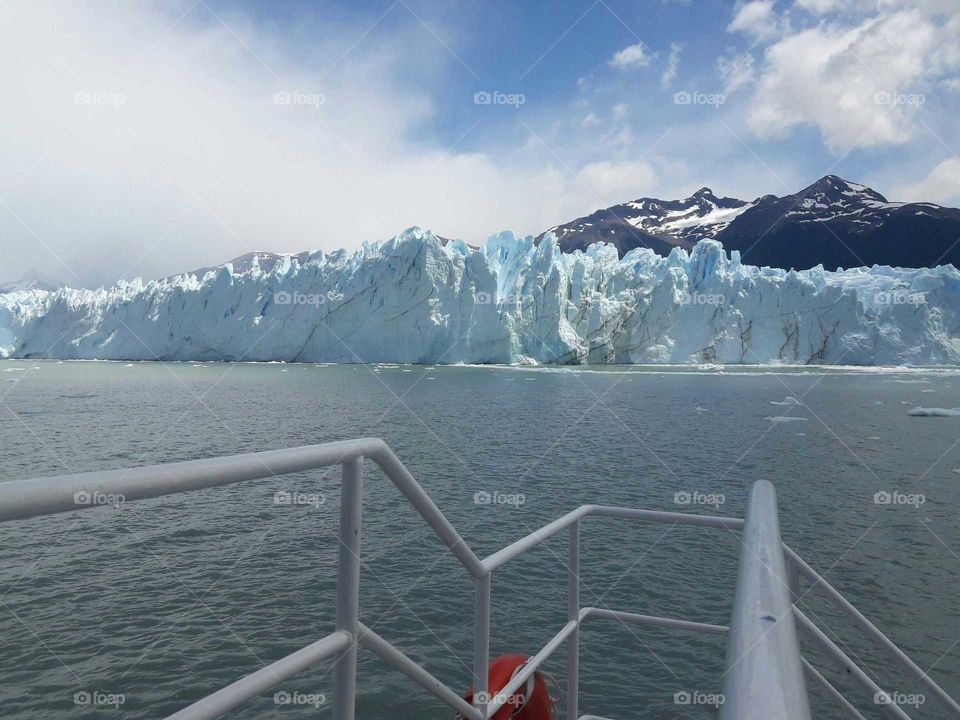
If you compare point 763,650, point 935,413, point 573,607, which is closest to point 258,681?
point 763,650

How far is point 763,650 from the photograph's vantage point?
28.5 inches

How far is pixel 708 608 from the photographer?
827 centimetres

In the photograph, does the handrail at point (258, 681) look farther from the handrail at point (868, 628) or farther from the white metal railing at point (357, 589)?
the handrail at point (868, 628)

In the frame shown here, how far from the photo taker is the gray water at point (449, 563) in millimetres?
6789

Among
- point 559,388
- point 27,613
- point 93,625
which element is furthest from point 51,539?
point 559,388

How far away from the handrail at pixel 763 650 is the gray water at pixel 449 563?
526cm

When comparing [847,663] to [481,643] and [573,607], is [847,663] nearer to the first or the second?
[481,643]

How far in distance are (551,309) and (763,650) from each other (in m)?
57.2

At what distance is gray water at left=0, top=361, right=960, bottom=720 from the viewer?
679 cm

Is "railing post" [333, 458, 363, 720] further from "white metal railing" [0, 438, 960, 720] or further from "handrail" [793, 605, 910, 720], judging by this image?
"handrail" [793, 605, 910, 720]

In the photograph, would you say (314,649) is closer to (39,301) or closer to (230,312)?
(230,312)

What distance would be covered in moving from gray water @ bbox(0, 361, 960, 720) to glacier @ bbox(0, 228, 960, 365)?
112 feet

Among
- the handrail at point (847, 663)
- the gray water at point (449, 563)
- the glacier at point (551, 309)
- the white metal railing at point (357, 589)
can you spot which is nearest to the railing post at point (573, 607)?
the white metal railing at point (357, 589)

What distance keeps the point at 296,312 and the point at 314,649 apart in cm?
6397
